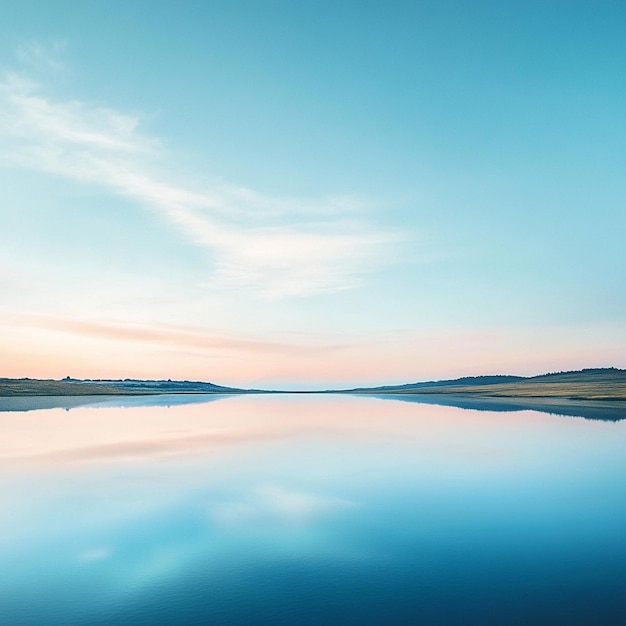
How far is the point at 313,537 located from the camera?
11031mm

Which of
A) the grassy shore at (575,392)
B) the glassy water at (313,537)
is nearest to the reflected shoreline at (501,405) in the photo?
the grassy shore at (575,392)

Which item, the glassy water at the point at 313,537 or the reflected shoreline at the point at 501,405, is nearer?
the glassy water at the point at 313,537

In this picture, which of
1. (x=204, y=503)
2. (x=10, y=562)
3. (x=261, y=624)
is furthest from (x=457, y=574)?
(x=10, y=562)

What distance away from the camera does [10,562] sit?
9.70 meters

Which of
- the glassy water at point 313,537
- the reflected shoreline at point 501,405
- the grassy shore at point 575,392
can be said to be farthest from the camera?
the grassy shore at point 575,392

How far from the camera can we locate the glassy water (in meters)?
→ 7.61

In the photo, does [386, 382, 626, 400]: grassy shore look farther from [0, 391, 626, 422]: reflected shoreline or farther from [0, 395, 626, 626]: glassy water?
[0, 395, 626, 626]: glassy water

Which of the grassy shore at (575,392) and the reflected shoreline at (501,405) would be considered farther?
the grassy shore at (575,392)

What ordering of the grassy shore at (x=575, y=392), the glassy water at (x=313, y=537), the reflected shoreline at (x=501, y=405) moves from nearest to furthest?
the glassy water at (x=313, y=537) → the reflected shoreline at (x=501, y=405) → the grassy shore at (x=575, y=392)

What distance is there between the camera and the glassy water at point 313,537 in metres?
7.61

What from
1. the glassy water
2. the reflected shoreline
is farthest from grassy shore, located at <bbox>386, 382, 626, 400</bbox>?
the glassy water

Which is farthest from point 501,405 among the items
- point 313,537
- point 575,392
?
point 313,537

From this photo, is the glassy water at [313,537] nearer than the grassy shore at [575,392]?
Yes

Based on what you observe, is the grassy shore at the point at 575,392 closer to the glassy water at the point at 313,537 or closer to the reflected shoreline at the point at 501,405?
the reflected shoreline at the point at 501,405
